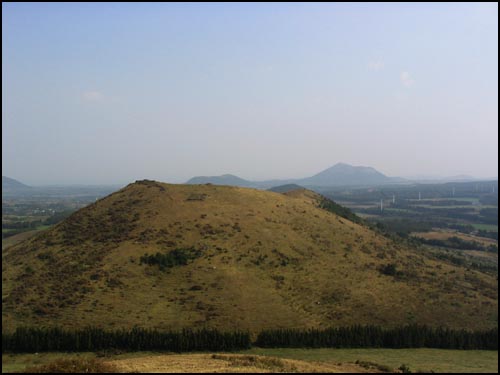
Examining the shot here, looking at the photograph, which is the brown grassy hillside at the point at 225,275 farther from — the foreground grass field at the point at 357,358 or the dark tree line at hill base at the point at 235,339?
the foreground grass field at the point at 357,358

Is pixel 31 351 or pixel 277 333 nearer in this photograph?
pixel 31 351

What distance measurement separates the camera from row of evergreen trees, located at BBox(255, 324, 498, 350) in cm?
3650

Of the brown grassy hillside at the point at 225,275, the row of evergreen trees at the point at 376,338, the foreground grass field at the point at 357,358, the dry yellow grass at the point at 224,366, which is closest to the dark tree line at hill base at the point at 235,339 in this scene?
the row of evergreen trees at the point at 376,338

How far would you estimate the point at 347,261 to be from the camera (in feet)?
183

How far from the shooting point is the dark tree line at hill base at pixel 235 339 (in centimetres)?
3403

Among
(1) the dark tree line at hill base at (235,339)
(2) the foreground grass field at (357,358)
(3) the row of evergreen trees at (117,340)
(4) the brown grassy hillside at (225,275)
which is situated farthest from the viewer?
(4) the brown grassy hillside at (225,275)

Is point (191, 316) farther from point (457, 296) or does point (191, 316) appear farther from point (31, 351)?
point (457, 296)

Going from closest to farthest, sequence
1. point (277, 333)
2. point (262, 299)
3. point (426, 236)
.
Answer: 1. point (277, 333)
2. point (262, 299)
3. point (426, 236)

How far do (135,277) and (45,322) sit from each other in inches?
442

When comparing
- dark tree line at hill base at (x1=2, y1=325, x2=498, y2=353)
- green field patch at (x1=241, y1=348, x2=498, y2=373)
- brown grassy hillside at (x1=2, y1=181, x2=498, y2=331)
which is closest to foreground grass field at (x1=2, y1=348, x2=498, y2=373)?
green field patch at (x1=241, y1=348, x2=498, y2=373)

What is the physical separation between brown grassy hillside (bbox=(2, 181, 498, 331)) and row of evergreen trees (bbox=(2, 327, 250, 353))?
314 centimetres

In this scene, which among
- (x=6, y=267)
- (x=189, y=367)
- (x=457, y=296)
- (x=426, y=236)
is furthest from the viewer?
(x=426, y=236)

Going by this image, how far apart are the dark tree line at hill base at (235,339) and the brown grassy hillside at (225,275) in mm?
3116

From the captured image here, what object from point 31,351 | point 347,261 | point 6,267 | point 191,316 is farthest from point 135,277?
point 347,261
